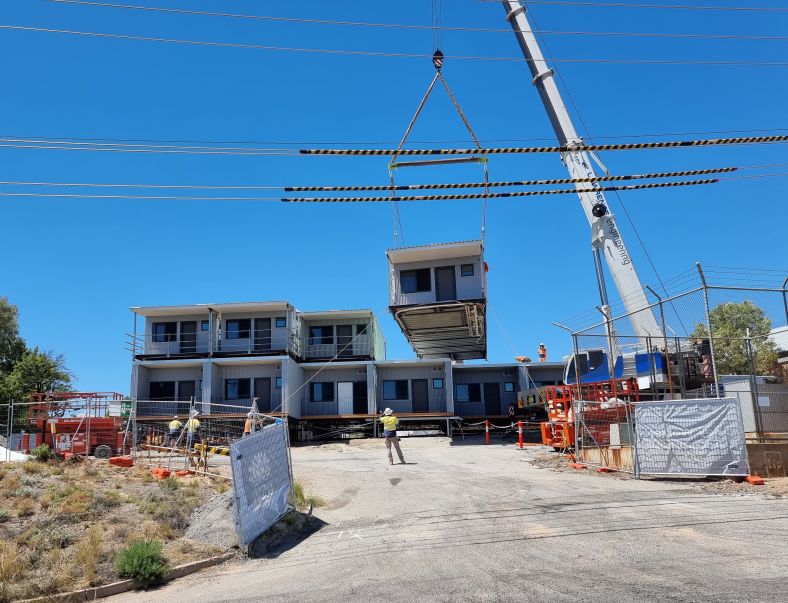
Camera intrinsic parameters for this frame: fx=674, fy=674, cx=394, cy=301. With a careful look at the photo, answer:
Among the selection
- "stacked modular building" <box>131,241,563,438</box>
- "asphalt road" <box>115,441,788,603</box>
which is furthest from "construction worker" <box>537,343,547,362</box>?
"asphalt road" <box>115,441,788,603</box>

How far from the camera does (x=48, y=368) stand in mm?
45781

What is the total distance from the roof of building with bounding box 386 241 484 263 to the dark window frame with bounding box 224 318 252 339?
10.9 meters

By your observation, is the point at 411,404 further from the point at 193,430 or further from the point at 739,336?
the point at 739,336

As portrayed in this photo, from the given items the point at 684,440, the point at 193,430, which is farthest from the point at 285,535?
the point at 684,440

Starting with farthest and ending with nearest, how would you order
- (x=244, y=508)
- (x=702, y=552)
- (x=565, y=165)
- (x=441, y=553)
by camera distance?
(x=565, y=165) < (x=244, y=508) < (x=441, y=553) < (x=702, y=552)

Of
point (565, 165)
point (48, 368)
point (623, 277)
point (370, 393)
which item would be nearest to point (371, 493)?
point (623, 277)

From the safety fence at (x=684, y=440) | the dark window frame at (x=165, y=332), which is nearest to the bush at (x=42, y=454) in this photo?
the safety fence at (x=684, y=440)

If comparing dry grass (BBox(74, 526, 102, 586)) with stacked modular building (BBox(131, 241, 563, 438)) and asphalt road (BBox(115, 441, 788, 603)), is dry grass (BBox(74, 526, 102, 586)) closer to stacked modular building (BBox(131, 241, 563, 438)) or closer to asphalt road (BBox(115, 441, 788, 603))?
asphalt road (BBox(115, 441, 788, 603))

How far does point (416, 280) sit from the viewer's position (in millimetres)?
32844

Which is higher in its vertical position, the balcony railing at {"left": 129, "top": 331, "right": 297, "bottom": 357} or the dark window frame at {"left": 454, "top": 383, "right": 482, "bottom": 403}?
the balcony railing at {"left": 129, "top": 331, "right": 297, "bottom": 357}

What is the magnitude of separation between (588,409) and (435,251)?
47.1 feet

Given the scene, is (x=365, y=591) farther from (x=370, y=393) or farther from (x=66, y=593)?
(x=370, y=393)

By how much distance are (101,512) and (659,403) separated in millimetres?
11331

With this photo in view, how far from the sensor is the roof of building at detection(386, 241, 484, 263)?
31391mm
